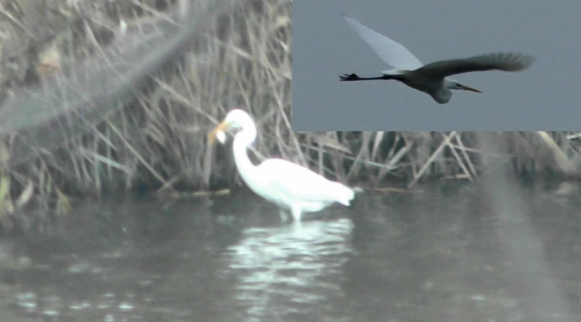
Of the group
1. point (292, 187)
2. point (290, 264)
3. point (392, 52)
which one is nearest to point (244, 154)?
point (292, 187)

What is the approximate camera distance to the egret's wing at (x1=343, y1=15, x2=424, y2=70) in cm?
402

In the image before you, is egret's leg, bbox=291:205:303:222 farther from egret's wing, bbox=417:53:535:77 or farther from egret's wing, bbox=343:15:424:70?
egret's wing, bbox=417:53:535:77

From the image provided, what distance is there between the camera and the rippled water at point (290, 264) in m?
2.92

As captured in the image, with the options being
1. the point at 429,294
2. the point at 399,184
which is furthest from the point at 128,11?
the point at 429,294

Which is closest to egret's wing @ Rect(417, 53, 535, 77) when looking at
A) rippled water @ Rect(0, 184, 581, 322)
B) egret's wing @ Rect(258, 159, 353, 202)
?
rippled water @ Rect(0, 184, 581, 322)

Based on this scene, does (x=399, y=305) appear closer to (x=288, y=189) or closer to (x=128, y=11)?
(x=288, y=189)

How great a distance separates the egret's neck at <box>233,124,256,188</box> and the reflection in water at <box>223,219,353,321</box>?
362 millimetres

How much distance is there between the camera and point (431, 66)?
3.43 m

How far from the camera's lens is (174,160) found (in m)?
5.19

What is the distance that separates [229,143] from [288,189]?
0.95 metres

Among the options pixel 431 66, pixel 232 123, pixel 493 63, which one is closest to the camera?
pixel 493 63

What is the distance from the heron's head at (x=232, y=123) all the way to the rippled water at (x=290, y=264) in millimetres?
357

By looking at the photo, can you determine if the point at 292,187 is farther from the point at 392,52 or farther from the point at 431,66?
the point at 431,66

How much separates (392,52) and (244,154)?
2.96ft
